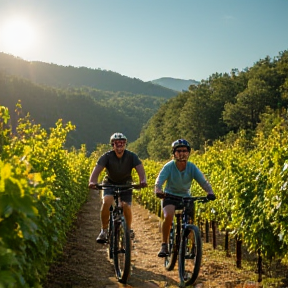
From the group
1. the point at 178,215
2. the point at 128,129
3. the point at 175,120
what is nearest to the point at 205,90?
the point at 175,120

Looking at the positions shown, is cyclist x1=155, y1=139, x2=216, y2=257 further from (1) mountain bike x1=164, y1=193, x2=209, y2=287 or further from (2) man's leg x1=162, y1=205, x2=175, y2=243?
(1) mountain bike x1=164, y1=193, x2=209, y2=287

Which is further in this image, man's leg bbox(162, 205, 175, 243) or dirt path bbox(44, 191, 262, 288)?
dirt path bbox(44, 191, 262, 288)

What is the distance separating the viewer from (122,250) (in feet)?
20.7

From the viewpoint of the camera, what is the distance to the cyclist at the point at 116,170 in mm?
6727

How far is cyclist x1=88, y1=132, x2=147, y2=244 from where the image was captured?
22.1 ft

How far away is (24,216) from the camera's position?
278 centimetres

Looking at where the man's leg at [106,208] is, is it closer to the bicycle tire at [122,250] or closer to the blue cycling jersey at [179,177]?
the bicycle tire at [122,250]

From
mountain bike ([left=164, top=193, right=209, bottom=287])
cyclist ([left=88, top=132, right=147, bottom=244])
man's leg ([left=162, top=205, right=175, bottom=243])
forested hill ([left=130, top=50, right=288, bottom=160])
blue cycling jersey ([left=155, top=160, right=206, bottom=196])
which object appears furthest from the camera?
forested hill ([left=130, top=50, right=288, bottom=160])

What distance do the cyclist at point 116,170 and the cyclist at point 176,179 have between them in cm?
39

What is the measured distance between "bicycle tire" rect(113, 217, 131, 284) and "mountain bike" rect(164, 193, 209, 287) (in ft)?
2.48

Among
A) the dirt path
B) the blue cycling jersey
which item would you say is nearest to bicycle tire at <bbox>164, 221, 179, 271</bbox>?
the dirt path

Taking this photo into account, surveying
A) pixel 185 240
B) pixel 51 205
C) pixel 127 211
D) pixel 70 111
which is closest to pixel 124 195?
pixel 127 211

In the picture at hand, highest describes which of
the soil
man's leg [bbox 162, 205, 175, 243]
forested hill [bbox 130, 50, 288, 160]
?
forested hill [bbox 130, 50, 288, 160]

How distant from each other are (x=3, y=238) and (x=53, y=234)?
2.95 metres
